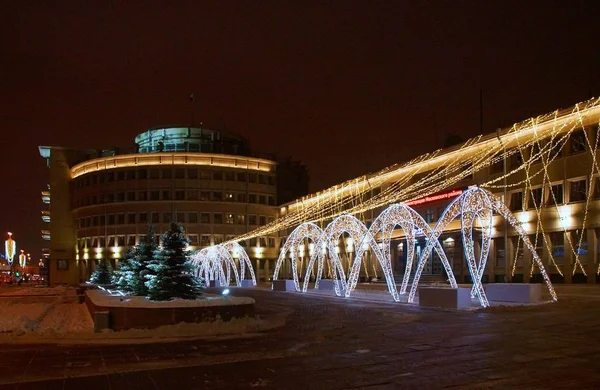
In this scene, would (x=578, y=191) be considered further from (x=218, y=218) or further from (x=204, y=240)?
(x=204, y=240)

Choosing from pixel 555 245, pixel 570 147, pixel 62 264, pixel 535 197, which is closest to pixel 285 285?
pixel 535 197

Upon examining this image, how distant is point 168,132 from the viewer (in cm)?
11556

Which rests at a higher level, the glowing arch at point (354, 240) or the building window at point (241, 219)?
the building window at point (241, 219)

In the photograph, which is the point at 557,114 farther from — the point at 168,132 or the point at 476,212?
the point at 168,132

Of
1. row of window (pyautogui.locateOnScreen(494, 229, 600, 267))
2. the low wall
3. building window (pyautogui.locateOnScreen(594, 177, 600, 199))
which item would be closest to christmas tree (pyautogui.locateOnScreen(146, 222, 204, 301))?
the low wall

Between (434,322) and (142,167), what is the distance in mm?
91589

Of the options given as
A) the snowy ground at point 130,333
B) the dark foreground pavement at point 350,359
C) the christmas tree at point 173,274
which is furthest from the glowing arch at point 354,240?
the snowy ground at point 130,333

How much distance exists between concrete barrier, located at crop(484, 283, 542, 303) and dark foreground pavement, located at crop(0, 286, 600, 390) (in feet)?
23.1

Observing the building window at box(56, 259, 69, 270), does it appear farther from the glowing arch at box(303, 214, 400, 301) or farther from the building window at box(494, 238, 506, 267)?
the building window at box(494, 238, 506, 267)

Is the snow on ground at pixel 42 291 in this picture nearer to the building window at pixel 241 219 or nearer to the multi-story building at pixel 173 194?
the multi-story building at pixel 173 194

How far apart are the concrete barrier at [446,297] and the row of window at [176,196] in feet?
266

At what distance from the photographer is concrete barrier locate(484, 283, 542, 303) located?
89.4ft

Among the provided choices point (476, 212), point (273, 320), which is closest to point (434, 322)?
point (273, 320)

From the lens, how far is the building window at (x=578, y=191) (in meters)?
41.8
